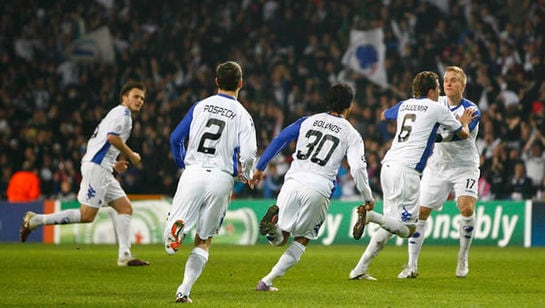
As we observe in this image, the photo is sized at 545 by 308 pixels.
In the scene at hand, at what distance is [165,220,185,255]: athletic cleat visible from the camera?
9.44 meters

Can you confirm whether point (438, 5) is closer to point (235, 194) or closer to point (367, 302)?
point (235, 194)

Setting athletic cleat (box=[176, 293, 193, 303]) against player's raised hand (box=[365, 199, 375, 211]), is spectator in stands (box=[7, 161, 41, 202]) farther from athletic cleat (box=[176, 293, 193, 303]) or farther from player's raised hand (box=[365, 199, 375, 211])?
athletic cleat (box=[176, 293, 193, 303])

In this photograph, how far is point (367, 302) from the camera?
32.3 ft

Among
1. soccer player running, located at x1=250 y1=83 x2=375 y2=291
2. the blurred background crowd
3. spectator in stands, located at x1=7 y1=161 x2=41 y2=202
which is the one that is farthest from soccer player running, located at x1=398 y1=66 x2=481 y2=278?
spectator in stands, located at x1=7 y1=161 x2=41 y2=202

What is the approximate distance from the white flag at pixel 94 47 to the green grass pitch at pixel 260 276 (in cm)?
995

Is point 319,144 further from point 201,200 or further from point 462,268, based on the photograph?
point 462,268

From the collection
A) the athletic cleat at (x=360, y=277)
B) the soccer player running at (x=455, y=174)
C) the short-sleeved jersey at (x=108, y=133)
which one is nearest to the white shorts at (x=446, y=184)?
the soccer player running at (x=455, y=174)

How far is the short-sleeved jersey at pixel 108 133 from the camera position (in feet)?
45.5

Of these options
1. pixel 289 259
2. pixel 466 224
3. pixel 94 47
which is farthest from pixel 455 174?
pixel 94 47

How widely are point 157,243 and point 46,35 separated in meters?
9.64

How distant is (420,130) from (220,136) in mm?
3393

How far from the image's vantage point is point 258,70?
2695 cm

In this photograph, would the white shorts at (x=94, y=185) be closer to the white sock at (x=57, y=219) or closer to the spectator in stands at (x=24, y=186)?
the white sock at (x=57, y=219)

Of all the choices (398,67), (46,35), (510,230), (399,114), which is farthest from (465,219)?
(46,35)
